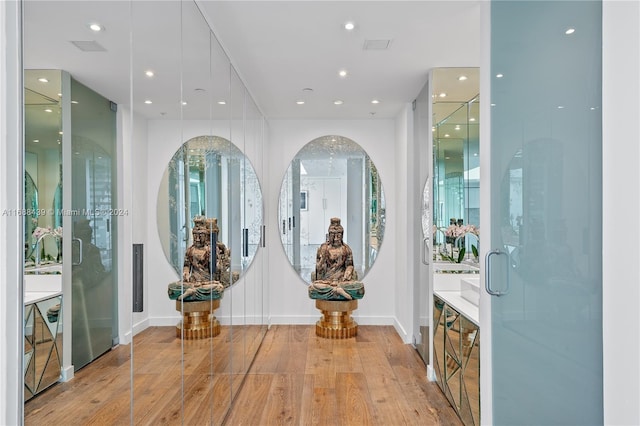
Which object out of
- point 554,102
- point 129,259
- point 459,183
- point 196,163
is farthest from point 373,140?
point 129,259

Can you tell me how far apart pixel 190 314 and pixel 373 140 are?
12.3 ft

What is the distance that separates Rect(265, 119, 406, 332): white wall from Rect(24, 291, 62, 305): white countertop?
4.09 meters

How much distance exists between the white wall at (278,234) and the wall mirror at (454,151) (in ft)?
5.88

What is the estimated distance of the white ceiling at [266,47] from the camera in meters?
1.15

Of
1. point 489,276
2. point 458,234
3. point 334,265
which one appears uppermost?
point 458,234

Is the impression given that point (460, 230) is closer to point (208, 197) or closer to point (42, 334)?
point (208, 197)

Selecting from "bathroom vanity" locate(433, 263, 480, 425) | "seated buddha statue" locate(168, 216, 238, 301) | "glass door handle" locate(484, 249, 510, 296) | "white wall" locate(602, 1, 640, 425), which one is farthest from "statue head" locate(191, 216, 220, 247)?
"white wall" locate(602, 1, 640, 425)

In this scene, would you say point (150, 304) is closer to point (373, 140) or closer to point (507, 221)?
point (507, 221)

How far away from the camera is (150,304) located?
64.2 inches

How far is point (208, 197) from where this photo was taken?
93.3 inches

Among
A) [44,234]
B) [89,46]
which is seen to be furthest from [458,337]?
[89,46]

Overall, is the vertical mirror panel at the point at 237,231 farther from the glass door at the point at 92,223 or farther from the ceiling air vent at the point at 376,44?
the glass door at the point at 92,223

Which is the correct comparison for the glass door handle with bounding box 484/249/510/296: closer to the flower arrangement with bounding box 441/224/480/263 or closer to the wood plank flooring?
the flower arrangement with bounding box 441/224/480/263

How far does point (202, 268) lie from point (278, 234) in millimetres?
3024
